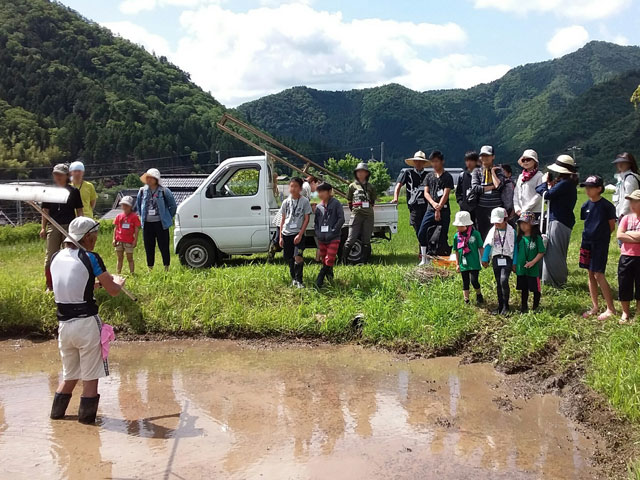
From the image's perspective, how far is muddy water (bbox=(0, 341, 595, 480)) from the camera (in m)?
4.28

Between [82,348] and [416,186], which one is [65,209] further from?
[416,186]

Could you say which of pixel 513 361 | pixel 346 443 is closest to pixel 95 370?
pixel 346 443

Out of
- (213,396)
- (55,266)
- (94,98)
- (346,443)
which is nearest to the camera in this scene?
(346,443)

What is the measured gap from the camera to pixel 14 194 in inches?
210

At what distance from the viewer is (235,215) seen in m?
10.6

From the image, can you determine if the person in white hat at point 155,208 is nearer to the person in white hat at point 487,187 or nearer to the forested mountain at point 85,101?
the person in white hat at point 487,187

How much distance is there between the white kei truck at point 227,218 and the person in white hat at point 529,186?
3.51m

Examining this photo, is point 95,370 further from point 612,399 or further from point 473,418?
point 612,399

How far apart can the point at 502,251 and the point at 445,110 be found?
141254mm

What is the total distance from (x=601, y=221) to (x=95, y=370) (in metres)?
5.57

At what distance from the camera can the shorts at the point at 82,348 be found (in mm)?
5039

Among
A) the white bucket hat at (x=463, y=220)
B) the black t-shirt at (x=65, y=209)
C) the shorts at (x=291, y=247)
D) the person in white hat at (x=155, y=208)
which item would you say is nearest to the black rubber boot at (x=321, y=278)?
the shorts at (x=291, y=247)

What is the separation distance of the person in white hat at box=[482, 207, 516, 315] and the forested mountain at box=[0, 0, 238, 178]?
188 ft

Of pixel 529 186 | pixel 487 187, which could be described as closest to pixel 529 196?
pixel 529 186
